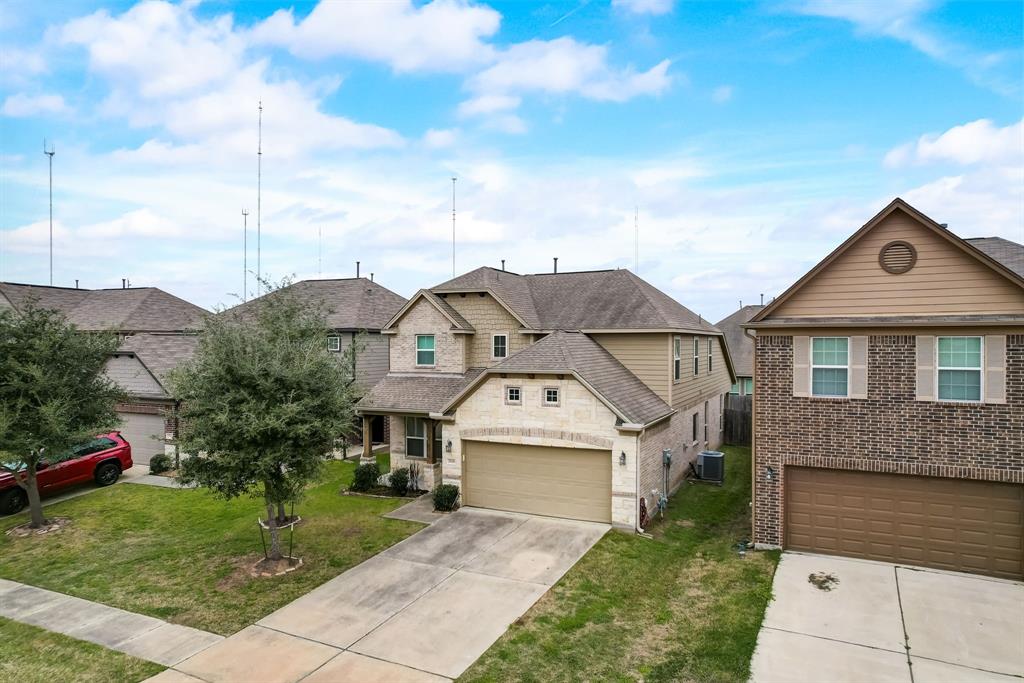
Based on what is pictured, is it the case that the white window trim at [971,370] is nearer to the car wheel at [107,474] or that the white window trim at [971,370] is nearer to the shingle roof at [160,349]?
the shingle roof at [160,349]

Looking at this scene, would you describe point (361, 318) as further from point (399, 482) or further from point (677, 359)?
point (677, 359)

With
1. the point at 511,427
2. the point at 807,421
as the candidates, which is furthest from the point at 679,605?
the point at 511,427

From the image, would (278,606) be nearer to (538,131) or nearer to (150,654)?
(150,654)

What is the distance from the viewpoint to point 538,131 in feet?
67.1

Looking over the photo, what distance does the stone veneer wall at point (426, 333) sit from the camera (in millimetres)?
20438

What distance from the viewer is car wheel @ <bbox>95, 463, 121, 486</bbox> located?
19.7m

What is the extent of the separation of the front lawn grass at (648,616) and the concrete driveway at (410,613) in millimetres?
493

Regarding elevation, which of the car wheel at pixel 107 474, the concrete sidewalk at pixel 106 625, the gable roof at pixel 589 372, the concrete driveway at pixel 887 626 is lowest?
the concrete sidewalk at pixel 106 625

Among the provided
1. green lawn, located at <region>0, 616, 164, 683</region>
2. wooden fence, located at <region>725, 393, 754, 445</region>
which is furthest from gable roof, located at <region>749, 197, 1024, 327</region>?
wooden fence, located at <region>725, 393, 754, 445</region>

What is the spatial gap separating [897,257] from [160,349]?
2689 cm

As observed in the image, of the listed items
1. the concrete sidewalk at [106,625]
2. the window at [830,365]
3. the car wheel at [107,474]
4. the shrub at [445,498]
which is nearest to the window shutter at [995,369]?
the window at [830,365]

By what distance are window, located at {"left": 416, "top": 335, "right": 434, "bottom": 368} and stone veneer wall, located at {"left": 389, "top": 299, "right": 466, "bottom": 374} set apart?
137 mm

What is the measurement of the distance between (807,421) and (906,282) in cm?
358

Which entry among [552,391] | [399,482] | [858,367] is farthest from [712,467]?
[399,482]
